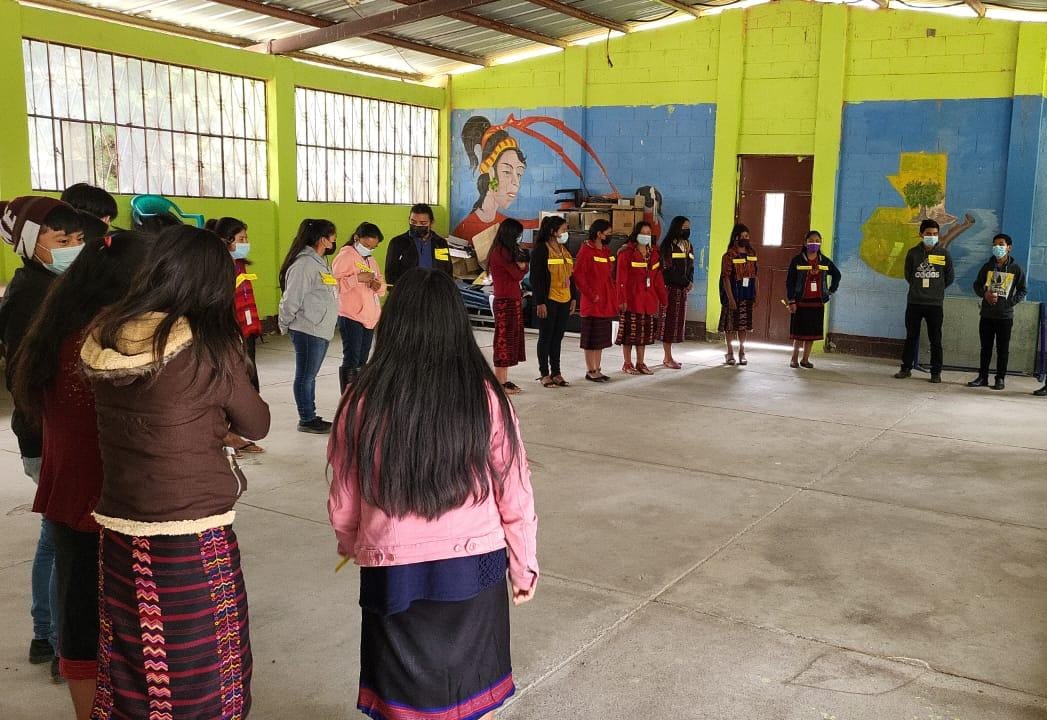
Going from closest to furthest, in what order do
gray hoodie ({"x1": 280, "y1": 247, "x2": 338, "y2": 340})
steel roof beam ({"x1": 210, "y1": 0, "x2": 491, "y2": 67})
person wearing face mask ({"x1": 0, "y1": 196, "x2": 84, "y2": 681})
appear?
person wearing face mask ({"x1": 0, "y1": 196, "x2": 84, "y2": 681})
gray hoodie ({"x1": 280, "y1": 247, "x2": 338, "y2": 340})
steel roof beam ({"x1": 210, "y1": 0, "x2": 491, "y2": 67})

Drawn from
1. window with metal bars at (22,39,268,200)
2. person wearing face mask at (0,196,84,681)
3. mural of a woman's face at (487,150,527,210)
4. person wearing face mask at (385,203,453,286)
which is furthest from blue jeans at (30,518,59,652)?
mural of a woman's face at (487,150,527,210)

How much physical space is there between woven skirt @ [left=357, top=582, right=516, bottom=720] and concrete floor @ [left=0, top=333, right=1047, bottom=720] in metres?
0.80

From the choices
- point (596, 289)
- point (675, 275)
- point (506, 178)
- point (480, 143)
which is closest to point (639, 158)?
point (506, 178)

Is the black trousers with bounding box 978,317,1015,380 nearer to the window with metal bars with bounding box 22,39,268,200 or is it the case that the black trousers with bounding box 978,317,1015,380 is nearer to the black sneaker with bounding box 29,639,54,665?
the window with metal bars with bounding box 22,39,268,200

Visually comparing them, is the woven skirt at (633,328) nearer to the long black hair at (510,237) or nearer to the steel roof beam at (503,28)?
the long black hair at (510,237)

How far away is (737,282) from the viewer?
9.26m

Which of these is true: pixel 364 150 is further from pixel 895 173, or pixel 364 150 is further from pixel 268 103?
pixel 895 173

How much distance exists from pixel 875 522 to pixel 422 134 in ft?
31.9

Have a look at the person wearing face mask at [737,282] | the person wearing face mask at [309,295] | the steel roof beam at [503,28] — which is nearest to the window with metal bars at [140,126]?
the steel roof beam at [503,28]

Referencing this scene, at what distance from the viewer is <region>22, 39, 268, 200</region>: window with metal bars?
337 inches

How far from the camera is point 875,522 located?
4.66 meters

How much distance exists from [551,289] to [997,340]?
13.7 ft

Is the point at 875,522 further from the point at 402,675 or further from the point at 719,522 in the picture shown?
the point at 402,675

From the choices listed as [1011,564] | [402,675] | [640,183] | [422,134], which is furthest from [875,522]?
[422,134]
